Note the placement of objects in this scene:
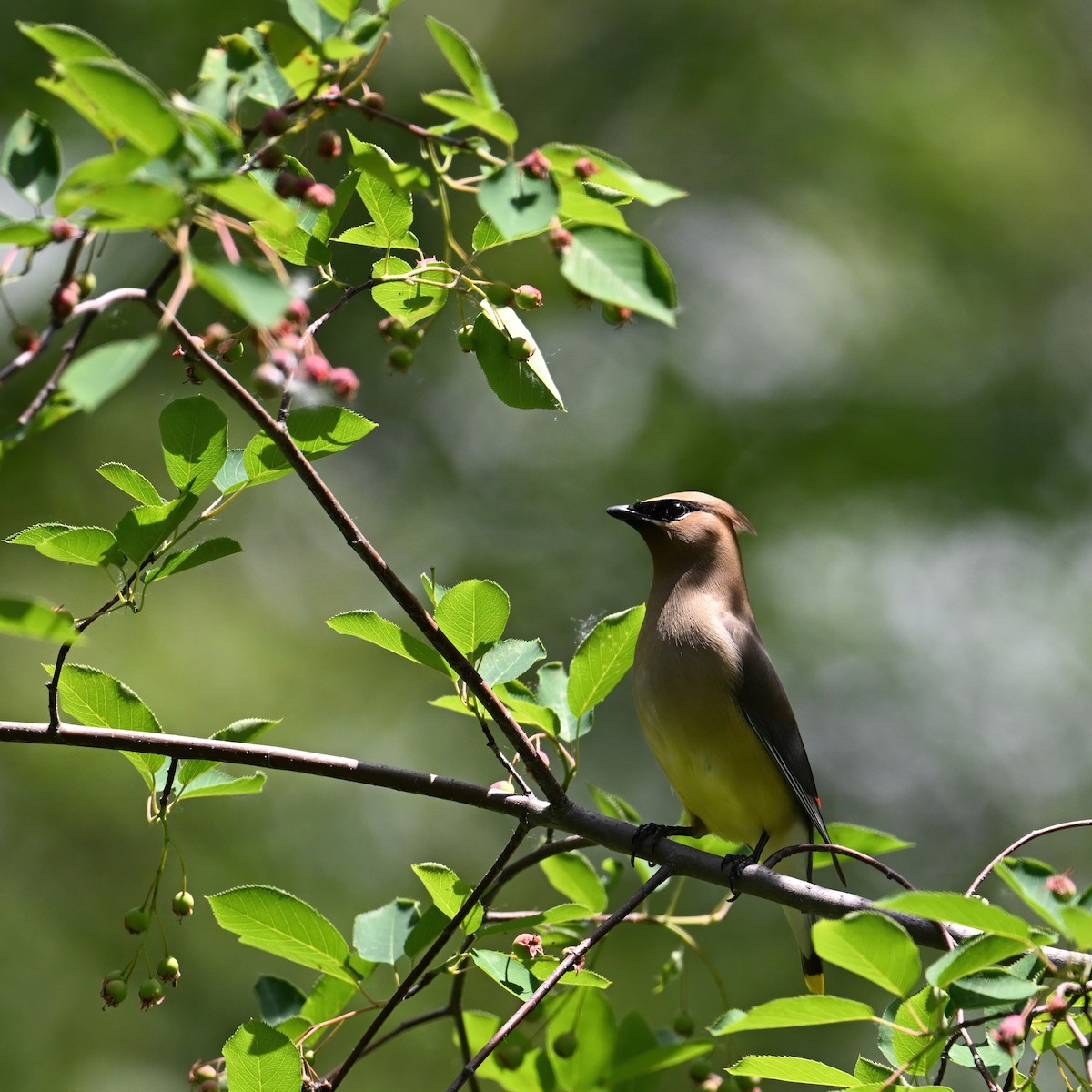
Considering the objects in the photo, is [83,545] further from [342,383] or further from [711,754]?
[711,754]

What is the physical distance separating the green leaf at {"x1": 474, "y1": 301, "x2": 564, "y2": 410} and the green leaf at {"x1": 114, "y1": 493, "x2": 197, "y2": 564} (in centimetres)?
54

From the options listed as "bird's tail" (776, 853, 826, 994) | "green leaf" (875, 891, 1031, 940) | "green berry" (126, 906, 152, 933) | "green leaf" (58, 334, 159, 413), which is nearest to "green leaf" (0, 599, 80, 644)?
"green leaf" (58, 334, 159, 413)

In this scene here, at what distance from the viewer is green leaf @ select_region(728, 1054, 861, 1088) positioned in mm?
1941

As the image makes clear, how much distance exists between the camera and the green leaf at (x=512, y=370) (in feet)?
7.40

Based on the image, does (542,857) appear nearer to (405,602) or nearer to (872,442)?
(405,602)

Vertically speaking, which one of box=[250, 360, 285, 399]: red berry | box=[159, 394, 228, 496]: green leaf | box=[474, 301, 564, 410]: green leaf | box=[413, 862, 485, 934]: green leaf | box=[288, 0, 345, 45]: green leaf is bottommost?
box=[413, 862, 485, 934]: green leaf

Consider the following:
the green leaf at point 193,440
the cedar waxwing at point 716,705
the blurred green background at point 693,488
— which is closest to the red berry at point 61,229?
the green leaf at point 193,440

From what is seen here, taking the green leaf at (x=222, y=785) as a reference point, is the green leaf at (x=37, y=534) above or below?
above

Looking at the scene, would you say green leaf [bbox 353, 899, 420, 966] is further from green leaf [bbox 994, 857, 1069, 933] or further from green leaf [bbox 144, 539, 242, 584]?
green leaf [bbox 994, 857, 1069, 933]

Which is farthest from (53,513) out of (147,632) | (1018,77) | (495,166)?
(1018,77)

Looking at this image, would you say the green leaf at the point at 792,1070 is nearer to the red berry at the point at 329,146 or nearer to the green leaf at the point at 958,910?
the green leaf at the point at 958,910

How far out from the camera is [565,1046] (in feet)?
7.12

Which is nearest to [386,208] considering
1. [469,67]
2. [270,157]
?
[270,157]

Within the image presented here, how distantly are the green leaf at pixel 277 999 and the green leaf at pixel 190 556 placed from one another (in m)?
0.76
